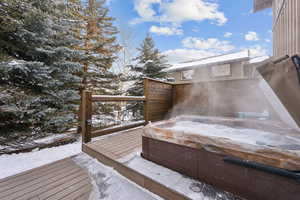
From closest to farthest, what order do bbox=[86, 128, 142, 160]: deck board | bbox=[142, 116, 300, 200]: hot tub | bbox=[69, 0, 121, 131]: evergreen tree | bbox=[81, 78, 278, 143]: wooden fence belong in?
bbox=[142, 116, 300, 200]: hot tub → bbox=[86, 128, 142, 160]: deck board → bbox=[81, 78, 278, 143]: wooden fence → bbox=[69, 0, 121, 131]: evergreen tree

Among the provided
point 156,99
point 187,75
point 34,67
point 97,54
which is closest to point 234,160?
point 156,99

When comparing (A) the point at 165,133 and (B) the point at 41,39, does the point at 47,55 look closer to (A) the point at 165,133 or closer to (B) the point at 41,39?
(B) the point at 41,39

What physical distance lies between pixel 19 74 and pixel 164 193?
3.39 meters

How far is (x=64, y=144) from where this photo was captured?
297 cm

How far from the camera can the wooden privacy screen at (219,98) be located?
3.23 metres

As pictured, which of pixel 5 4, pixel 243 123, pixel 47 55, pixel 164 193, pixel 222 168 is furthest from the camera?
pixel 47 55

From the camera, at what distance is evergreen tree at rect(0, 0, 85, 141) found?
241 cm

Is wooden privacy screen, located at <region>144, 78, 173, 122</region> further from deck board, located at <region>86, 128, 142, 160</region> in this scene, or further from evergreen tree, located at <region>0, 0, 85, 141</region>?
evergreen tree, located at <region>0, 0, 85, 141</region>

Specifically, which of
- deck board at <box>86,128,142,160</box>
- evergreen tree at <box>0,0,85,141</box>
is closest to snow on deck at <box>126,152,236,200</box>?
deck board at <box>86,128,142,160</box>

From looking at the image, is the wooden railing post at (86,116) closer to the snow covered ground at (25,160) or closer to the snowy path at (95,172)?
the snowy path at (95,172)

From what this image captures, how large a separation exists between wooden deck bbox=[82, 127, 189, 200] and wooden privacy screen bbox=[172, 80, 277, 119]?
2.13 metres

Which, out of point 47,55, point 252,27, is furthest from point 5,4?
point 252,27

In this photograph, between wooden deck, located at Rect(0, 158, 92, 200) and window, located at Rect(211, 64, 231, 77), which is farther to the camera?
window, located at Rect(211, 64, 231, 77)

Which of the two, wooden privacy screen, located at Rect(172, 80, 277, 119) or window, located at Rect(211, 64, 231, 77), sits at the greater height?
window, located at Rect(211, 64, 231, 77)
